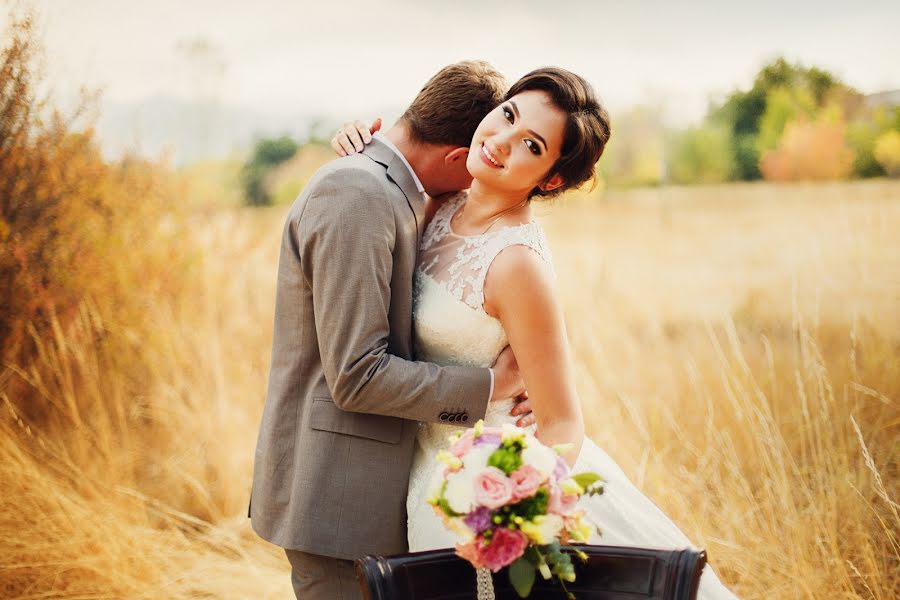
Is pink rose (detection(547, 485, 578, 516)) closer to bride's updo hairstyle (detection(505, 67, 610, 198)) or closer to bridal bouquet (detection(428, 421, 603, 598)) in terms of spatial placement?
bridal bouquet (detection(428, 421, 603, 598))

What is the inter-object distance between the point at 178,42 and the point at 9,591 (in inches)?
155

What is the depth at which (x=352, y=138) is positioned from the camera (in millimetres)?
2580

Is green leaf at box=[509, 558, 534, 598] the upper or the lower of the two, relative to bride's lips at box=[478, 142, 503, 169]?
lower

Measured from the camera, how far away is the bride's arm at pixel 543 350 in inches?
85.7

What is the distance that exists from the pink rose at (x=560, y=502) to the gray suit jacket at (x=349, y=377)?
678 mm

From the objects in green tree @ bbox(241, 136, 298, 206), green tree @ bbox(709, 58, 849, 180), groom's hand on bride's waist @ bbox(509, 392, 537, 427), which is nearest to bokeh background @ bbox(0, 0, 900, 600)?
groom's hand on bride's waist @ bbox(509, 392, 537, 427)

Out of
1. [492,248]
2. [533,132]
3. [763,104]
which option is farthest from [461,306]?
[763,104]

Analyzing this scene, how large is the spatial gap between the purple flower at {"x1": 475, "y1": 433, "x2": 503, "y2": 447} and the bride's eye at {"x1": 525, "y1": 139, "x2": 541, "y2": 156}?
930 millimetres

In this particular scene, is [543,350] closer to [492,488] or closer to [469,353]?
[469,353]

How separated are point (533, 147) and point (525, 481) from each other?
42.0 inches

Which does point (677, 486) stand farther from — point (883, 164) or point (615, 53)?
point (615, 53)

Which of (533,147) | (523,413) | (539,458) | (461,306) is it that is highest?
(533,147)

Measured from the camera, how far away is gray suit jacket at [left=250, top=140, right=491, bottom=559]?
7.06 ft

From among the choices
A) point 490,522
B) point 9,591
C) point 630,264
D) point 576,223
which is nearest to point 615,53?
point 576,223
